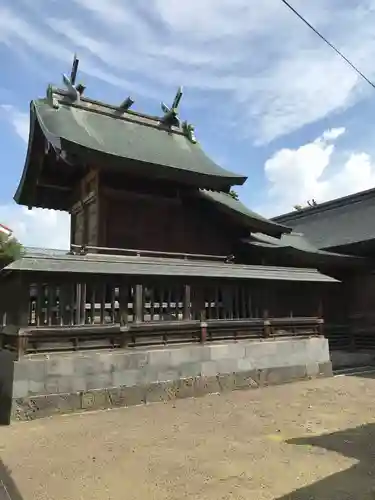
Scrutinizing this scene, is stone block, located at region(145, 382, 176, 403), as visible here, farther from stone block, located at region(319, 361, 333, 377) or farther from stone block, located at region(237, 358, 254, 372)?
stone block, located at region(319, 361, 333, 377)

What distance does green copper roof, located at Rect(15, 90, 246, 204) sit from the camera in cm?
1127

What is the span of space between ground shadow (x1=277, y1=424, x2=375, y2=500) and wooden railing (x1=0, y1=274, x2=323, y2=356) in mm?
4206

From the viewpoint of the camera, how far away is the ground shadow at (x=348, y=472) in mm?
4203

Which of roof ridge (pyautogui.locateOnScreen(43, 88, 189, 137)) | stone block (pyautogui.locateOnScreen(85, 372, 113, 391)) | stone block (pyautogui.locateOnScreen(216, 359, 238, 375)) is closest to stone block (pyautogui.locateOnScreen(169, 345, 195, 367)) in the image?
stone block (pyautogui.locateOnScreen(216, 359, 238, 375))

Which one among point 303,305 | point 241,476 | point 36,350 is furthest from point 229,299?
point 241,476

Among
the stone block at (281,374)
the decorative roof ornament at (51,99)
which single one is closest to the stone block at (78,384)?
the stone block at (281,374)

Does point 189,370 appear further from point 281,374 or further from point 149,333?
point 281,374

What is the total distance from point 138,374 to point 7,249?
17.0m

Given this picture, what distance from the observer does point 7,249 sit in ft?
76.0

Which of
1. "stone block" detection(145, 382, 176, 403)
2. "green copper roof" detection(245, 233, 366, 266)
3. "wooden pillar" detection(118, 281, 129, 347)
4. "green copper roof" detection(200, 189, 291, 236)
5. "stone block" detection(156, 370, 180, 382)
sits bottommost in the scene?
"stone block" detection(145, 382, 176, 403)

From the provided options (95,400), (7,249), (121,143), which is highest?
(121,143)

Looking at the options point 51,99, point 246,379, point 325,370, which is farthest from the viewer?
point 51,99

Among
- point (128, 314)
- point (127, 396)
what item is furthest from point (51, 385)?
point (128, 314)

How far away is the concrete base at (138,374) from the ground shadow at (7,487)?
259 centimetres
